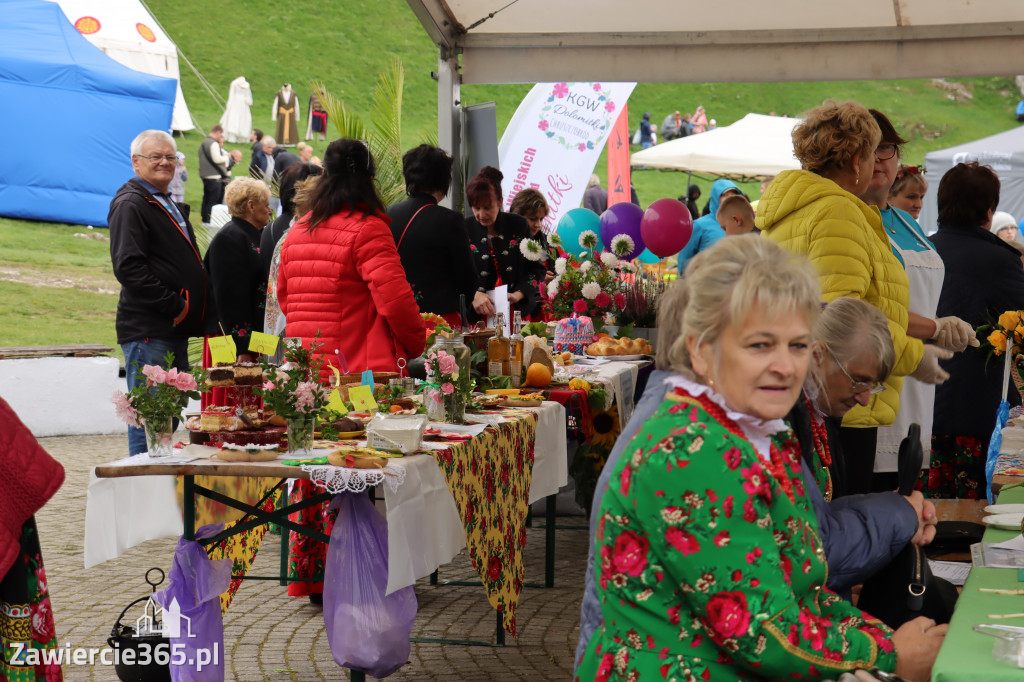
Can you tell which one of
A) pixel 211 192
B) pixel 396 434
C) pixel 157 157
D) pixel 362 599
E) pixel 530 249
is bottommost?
pixel 362 599

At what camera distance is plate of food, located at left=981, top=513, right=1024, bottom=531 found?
225 cm

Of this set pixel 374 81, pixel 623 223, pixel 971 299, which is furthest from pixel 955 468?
pixel 374 81

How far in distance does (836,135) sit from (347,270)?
5.62ft

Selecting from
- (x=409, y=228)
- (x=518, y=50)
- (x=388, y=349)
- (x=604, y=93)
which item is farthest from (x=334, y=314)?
(x=604, y=93)

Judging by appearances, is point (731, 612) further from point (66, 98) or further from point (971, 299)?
point (66, 98)

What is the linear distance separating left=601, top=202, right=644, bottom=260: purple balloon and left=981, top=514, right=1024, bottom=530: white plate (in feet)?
16.6

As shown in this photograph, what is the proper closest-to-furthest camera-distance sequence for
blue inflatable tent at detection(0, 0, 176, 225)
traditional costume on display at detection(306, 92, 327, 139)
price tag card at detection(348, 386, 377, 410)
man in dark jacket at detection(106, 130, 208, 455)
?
price tag card at detection(348, 386, 377, 410) < man in dark jacket at detection(106, 130, 208, 455) < blue inflatable tent at detection(0, 0, 176, 225) < traditional costume on display at detection(306, 92, 327, 139)

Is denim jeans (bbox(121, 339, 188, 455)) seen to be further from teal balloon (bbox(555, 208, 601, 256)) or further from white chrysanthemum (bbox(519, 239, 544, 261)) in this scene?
teal balloon (bbox(555, 208, 601, 256))

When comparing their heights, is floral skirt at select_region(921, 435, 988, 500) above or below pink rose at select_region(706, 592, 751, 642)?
below

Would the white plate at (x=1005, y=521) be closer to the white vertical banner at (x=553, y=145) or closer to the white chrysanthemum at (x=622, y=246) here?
the white chrysanthemum at (x=622, y=246)

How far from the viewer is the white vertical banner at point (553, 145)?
9164 millimetres

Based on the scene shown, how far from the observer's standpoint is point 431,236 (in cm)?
477

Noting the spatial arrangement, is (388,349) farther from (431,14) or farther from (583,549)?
(431,14)

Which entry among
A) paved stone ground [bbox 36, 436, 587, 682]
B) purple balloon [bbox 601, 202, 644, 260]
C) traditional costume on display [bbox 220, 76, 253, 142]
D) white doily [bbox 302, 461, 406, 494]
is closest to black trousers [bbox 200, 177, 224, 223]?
traditional costume on display [bbox 220, 76, 253, 142]
